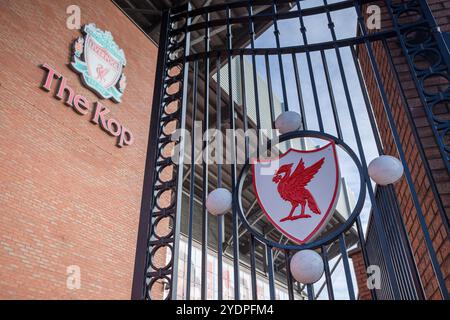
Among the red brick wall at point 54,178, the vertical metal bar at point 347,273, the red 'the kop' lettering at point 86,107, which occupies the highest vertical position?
the red 'the kop' lettering at point 86,107

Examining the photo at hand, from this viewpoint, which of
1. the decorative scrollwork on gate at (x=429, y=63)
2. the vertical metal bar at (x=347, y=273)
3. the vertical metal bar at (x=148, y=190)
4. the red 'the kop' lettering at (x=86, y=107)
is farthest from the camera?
the red 'the kop' lettering at (x=86, y=107)

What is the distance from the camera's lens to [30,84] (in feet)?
17.0

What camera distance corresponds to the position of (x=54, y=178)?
16.8 ft

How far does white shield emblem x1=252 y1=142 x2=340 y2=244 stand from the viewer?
1.34 metres

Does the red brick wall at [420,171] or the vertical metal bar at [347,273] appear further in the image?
the red brick wall at [420,171]

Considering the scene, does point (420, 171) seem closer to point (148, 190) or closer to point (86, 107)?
point (148, 190)

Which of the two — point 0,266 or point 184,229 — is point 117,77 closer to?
point 0,266

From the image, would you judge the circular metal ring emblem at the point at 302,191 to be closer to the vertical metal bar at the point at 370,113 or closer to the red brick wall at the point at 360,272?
the vertical metal bar at the point at 370,113

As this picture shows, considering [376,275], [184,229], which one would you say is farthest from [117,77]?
[376,275]

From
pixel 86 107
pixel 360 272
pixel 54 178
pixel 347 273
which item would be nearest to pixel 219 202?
pixel 347 273

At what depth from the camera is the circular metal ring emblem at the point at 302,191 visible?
1.33 m

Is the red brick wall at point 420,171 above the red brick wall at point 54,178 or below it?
below

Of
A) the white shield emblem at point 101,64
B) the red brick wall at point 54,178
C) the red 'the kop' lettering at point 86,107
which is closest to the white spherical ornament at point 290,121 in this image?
the red brick wall at point 54,178

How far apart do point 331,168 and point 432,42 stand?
782 millimetres
